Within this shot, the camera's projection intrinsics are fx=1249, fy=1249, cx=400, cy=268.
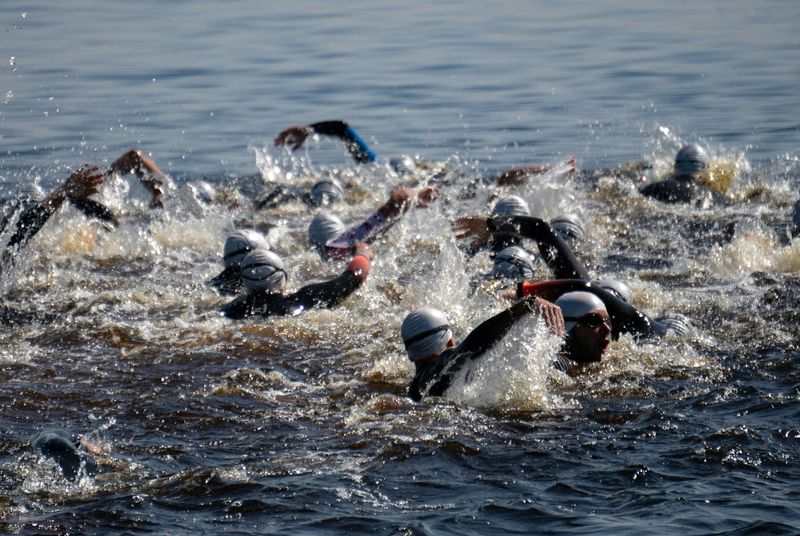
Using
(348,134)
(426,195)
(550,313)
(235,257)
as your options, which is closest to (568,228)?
(426,195)

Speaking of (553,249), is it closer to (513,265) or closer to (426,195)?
(513,265)

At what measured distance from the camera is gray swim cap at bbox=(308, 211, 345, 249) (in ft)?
44.5

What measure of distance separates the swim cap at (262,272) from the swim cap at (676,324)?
3257 mm

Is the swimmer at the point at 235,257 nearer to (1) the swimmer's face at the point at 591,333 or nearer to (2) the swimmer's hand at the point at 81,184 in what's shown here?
(2) the swimmer's hand at the point at 81,184

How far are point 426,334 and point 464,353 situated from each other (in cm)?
40

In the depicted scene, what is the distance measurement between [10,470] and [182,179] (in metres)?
12.2

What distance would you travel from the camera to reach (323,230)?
44.6 ft

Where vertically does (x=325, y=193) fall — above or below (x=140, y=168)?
below

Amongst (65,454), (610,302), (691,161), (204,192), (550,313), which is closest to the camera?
(65,454)

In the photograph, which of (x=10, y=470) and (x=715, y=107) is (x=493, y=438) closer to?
(x=10, y=470)

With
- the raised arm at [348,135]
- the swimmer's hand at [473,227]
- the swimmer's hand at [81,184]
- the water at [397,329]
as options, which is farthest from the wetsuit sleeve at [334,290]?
the raised arm at [348,135]

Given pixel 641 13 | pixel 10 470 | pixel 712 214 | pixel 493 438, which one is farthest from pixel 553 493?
pixel 641 13

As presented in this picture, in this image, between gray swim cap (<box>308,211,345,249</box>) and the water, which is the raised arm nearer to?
the water

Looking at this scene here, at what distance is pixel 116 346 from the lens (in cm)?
1041
